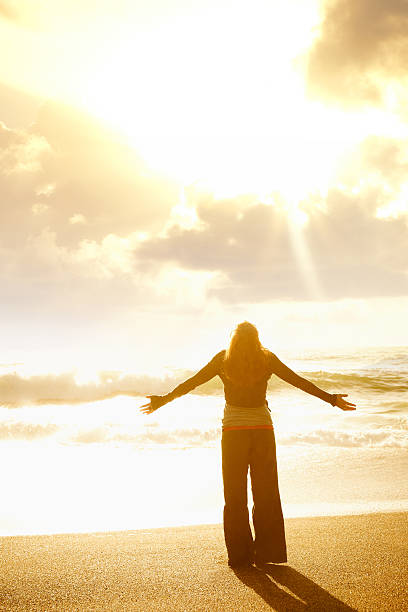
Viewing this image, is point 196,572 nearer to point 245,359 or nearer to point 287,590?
point 287,590

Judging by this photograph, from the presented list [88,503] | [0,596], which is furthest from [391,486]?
[0,596]

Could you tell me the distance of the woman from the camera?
4738 millimetres

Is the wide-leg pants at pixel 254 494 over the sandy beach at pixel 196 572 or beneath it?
over

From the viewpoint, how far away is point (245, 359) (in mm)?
4816

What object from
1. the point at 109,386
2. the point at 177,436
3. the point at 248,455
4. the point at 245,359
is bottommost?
the point at 177,436

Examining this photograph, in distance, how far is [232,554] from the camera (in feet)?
15.4

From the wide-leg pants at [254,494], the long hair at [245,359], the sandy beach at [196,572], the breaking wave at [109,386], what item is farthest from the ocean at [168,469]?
the breaking wave at [109,386]

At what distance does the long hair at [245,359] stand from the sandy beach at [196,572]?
60.8 inches

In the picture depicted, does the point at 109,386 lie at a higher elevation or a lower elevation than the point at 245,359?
higher

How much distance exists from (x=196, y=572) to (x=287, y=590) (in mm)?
785

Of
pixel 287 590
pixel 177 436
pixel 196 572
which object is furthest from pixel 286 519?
pixel 177 436

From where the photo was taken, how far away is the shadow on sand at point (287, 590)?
3.79 meters

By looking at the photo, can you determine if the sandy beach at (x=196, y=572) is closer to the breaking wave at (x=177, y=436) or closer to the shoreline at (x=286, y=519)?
the shoreline at (x=286, y=519)

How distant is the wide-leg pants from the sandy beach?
0.19 meters
